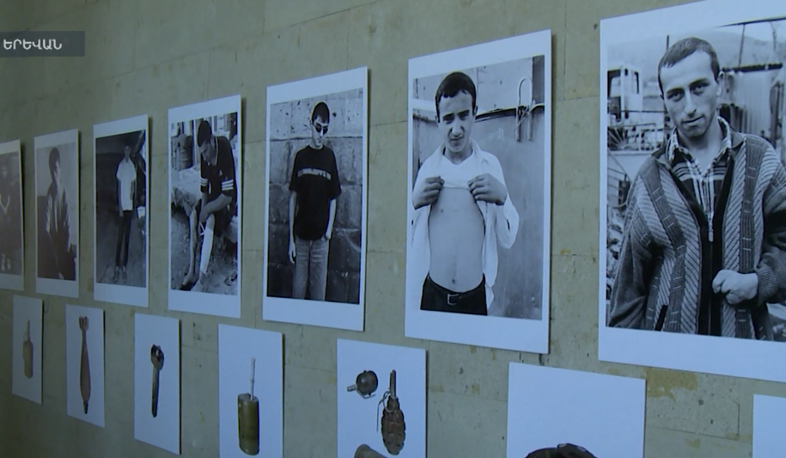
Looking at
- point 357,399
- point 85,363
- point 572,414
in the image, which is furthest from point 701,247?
point 85,363

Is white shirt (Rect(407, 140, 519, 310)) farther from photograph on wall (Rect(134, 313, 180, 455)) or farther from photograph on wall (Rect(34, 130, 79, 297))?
photograph on wall (Rect(34, 130, 79, 297))

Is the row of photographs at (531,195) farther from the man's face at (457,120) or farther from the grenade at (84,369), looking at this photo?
the grenade at (84,369)

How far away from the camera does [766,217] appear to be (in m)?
2.01

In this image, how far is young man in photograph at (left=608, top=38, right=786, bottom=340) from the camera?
201cm

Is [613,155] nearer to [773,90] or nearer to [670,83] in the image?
[670,83]

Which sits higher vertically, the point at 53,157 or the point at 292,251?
the point at 53,157

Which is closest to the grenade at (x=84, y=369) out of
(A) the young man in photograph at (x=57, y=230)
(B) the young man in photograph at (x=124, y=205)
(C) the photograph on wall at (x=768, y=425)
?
(A) the young man in photograph at (x=57, y=230)

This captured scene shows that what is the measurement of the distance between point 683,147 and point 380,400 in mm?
1602

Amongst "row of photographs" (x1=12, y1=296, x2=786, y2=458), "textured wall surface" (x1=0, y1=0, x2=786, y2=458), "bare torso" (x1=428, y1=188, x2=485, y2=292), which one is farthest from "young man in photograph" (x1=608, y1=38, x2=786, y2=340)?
"bare torso" (x1=428, y1=188, x2=485, y2=292)

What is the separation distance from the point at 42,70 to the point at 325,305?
3687 mm

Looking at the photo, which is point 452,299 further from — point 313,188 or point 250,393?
point 250,393

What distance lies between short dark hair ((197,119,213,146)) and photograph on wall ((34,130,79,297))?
1.62 meters

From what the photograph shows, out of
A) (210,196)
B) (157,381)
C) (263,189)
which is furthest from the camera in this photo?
(157,381)

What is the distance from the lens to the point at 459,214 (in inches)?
106
